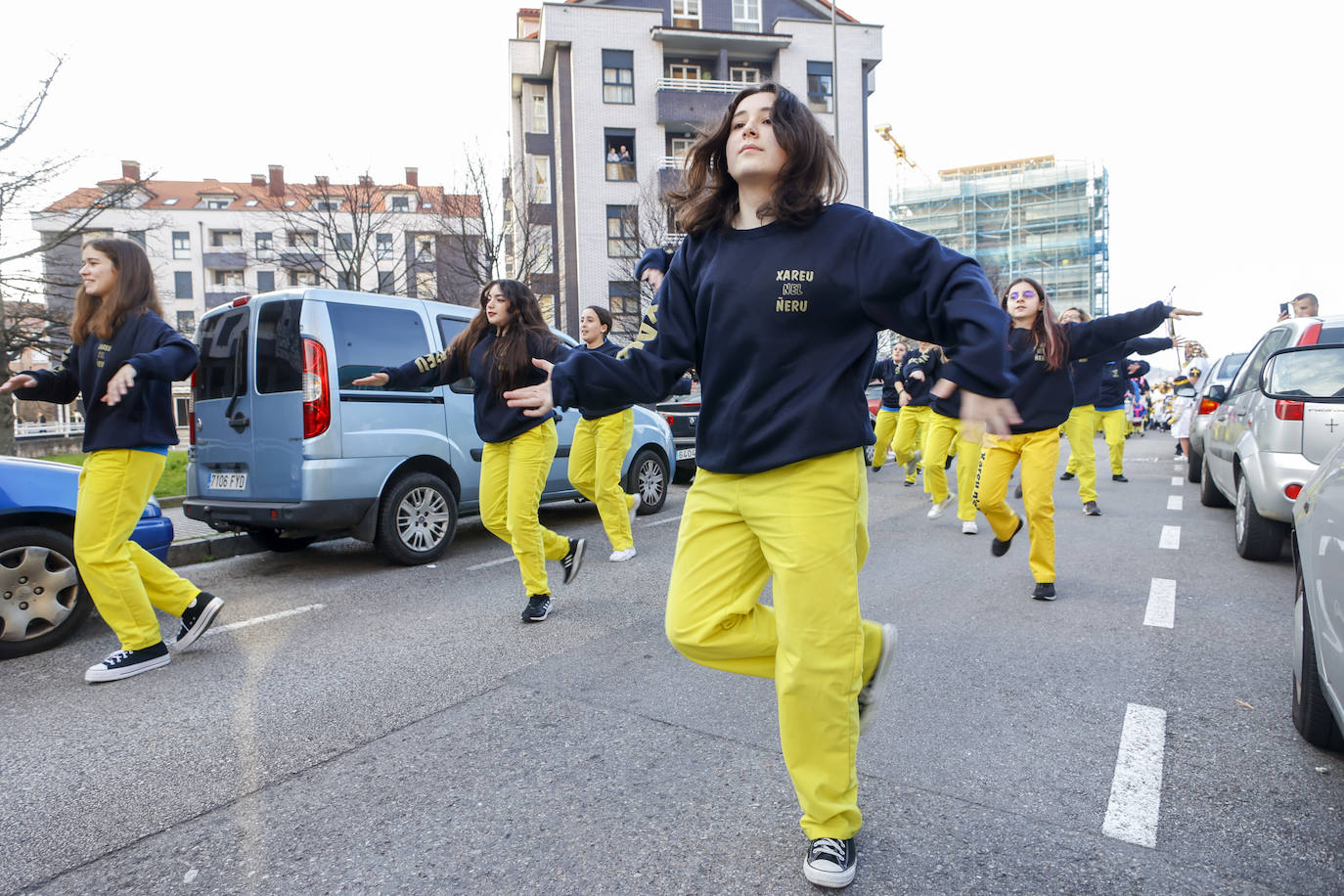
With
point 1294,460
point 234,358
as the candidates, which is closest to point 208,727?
point 234,358

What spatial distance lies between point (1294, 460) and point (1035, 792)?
4.30m

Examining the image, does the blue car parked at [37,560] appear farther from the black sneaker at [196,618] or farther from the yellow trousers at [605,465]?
the yellow trousers at [605,465]

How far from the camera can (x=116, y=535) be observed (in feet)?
13.3

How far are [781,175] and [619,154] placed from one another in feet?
117

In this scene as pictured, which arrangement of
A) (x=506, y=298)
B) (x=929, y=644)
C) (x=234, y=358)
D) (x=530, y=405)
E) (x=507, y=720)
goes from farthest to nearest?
1. (x=234, y=358)
2. (x=506, y=298)
3. (x=929, y=644)
4. (x=507, y=720)
5. (x=530, y=405)

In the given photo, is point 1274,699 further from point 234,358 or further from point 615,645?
point 234,358

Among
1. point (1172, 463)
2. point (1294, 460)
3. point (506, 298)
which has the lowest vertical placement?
point (1172, 463)

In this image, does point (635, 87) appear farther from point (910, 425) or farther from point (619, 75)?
point (910, 425)

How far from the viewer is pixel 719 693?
365cm

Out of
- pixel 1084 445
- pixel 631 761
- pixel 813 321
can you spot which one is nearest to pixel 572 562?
pixel 631 761

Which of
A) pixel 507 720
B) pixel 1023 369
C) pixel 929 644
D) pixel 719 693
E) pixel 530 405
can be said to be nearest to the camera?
pixel 530 405

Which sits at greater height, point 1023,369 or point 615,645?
point 1023,369

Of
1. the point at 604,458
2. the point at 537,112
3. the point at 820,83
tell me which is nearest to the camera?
the point at 604,458

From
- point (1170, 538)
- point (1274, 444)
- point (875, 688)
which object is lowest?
point (1170, 538)
